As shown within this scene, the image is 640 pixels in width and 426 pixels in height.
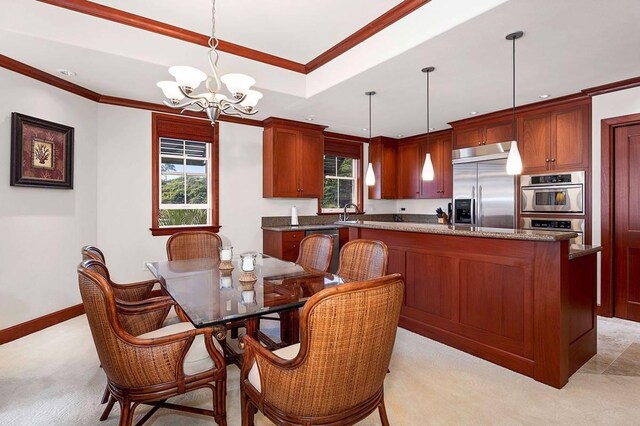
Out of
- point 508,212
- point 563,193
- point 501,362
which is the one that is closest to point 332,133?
point 508,212

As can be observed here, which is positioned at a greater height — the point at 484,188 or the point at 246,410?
the point at 484,188

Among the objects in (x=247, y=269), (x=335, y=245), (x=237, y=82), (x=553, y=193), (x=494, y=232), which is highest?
(x=237, y=82)

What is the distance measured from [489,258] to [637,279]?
7.33 ft

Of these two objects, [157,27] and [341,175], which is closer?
[157,27]

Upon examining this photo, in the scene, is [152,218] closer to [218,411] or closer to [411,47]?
[218,411]

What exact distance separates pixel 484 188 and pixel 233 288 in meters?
4.02

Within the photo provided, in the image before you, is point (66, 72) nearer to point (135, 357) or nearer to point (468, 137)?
point (135, 357)

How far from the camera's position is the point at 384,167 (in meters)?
6.35

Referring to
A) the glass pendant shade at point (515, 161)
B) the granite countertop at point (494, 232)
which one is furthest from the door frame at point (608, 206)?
the glass pendant shade at point (515, 161)

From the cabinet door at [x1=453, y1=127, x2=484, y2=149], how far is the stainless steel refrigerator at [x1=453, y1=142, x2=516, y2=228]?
3.4 inches

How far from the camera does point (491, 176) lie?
4.69 m

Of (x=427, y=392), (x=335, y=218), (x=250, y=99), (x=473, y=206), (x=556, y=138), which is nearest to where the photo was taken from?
(x=427, y=392)

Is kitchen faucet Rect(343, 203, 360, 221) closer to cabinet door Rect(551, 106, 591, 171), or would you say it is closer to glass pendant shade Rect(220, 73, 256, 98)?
cabinet door Rect(551, 106, 591, 171)

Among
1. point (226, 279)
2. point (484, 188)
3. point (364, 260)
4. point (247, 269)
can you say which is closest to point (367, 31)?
point (364, 260)
